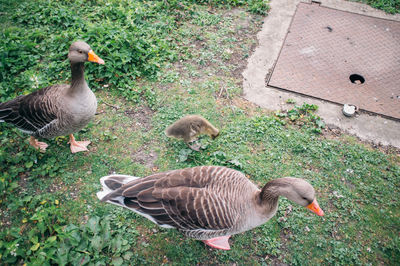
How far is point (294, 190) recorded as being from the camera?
9.25 ft

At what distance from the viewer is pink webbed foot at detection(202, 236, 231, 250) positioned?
11.0 feet

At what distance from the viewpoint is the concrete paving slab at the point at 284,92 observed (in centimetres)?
442

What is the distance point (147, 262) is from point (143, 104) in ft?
8.41

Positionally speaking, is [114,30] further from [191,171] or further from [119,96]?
[191,171]

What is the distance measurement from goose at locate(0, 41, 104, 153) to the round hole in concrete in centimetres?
424

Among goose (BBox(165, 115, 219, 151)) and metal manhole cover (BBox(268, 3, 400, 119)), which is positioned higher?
metal manhole cover (BBox(268, 3, 400, 119))

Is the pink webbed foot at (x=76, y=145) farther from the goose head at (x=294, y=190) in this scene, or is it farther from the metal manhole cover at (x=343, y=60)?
the metal manhole cover at (x=343, y=60)

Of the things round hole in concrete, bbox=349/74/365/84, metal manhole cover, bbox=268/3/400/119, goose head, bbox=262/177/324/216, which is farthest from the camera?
round hole in concrete, bbox=349/74/365/84

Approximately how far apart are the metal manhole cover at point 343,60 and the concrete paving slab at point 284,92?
0.48ft

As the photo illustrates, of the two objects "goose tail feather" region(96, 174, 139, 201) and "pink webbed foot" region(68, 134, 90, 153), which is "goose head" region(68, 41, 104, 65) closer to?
"pink webbed foot" region(68, 134, 90, 153)

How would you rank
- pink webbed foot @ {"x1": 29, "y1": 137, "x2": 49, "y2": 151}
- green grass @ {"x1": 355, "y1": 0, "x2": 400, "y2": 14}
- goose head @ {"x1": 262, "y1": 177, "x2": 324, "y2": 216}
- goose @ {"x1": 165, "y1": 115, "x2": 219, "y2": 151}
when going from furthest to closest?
green grass @ {"x1": 355, "y1": 0, "x2": 400, "y2": 14}
pink webbed foot @ {"x1": 29, "y1": 137, "x2": 49, "y2": 151}
goose @ {"x1": 165, "y1": 115, "x2": 219, "y2": 151}
goose head @ {"x1": 262, "y1": 177, "x2": 324, "y2": 216}

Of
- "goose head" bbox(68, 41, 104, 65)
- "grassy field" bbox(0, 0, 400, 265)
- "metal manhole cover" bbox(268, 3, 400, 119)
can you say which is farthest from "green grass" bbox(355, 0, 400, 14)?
"goose head" bbox(68, 41, 104, 65)

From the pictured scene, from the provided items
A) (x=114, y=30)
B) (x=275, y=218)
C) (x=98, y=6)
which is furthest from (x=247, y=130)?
(x=98, y=6)

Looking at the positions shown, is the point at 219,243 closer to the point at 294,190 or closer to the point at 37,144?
the point at 294,190
